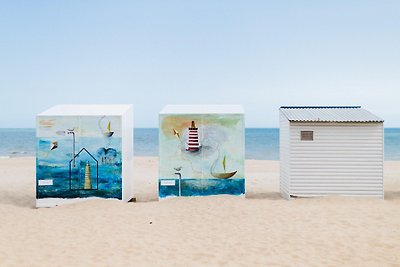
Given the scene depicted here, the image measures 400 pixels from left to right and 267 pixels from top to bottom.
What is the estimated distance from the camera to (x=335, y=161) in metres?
11.7

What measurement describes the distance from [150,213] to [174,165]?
5.24ft

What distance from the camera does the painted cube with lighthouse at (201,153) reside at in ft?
37.3

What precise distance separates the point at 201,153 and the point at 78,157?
312cm

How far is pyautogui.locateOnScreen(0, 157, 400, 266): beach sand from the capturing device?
7007 mm

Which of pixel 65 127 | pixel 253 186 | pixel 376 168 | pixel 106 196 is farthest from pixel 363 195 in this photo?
pixel 65 127

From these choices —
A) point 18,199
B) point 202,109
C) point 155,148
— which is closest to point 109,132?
point 202,109

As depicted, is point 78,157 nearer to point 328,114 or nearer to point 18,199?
point 18,199

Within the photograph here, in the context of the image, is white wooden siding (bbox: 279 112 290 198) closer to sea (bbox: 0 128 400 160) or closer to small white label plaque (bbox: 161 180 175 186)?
small white label plaque (bbox: 161 180 175 186)

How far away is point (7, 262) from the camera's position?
677 centimetres

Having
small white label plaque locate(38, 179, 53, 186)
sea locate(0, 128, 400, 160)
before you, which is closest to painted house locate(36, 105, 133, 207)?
small white label plaque locate(38, 179, 53, 186)

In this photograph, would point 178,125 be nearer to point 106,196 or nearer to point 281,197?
point 106,196

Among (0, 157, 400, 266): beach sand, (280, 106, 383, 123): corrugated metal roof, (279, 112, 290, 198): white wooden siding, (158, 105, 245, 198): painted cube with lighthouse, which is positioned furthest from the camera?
(279, 112, 290, 198): white wooden siding

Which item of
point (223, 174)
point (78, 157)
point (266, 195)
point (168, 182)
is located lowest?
point (266, 195)

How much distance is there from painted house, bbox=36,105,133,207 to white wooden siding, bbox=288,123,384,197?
4.56 metres
